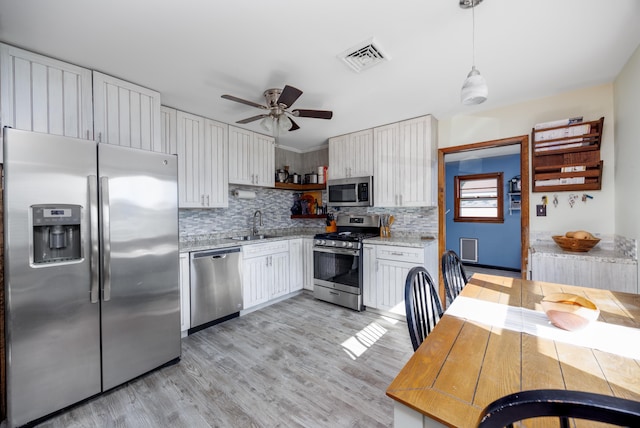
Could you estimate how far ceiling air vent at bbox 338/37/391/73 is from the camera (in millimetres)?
1841

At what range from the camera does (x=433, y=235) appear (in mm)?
3395

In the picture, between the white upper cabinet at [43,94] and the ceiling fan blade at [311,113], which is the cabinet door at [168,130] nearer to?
the white upper cabinet at [43,94]

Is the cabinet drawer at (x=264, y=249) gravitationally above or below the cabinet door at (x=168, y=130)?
below

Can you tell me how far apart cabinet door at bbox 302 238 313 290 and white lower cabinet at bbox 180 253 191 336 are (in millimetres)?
1698

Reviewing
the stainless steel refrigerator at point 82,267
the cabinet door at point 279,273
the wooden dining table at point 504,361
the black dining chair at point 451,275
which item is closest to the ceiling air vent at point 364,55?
the black dining chair at point 451,275

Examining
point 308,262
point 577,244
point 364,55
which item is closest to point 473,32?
point 364,55

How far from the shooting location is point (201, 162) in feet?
10.3

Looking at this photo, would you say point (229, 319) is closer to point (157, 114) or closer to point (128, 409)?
point (128, 409)

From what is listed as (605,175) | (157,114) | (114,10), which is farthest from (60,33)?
(605,175)

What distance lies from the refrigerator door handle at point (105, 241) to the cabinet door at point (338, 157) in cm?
283

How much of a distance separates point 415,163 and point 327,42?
1.95 m

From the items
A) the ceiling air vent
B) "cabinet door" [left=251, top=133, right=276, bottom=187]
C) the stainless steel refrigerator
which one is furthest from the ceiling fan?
"cabinet door" [left=251, top=133, right=276, bottom=187]

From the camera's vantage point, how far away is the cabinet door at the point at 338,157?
3.92 metres

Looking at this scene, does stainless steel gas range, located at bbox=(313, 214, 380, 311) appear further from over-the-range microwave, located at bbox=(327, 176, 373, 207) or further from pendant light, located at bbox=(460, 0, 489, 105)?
pendant light, located at bbox=(460, 0, 489, 105)
